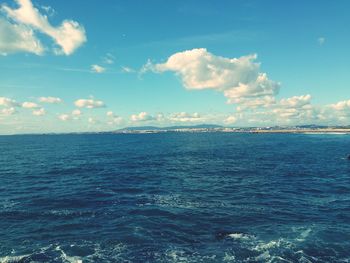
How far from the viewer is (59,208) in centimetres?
5838

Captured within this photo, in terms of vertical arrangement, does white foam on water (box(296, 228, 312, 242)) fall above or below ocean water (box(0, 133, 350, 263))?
below

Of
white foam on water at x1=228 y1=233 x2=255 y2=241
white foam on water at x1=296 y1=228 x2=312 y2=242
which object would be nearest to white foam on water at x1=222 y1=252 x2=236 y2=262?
white foam on water at x1=228 y1=233 x2=255 y2=241

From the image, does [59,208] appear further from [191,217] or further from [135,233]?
[191,217]

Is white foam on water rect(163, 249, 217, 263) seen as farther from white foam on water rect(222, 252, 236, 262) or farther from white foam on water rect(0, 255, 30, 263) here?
white foam on water rect(0, 255, 30, 263)

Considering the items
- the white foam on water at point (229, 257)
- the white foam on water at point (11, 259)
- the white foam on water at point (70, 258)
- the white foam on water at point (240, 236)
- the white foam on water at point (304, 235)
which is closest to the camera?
the white foam on water at point (11, 259)

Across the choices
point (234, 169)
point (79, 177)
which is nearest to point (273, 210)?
point (234, 169)

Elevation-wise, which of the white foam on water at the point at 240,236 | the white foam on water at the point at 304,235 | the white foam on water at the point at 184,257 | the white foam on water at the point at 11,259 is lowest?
the white foam on water at the point at 304,235

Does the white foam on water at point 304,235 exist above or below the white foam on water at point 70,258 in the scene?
below

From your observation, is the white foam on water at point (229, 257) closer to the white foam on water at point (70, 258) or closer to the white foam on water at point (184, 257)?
the white foam on water at point (184, 257)

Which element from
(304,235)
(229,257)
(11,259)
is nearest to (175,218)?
(229,257)

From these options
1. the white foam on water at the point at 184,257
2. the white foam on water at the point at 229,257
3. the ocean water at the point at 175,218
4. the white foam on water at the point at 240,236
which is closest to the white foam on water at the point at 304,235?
the ocean water at the point at 175,218

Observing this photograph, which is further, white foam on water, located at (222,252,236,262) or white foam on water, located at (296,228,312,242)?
white foam on water, located at (296,228,312,242)

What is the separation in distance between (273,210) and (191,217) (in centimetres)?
1685

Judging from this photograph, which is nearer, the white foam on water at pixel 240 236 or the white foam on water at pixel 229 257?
the white foam on water at pixel 229 257
